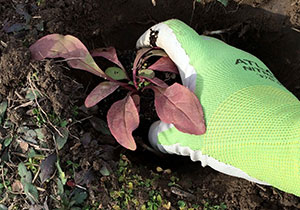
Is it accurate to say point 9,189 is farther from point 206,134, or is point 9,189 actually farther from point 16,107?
point 206,134

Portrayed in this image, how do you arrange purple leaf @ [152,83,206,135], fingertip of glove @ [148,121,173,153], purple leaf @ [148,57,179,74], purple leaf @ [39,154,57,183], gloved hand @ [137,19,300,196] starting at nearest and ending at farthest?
gloved hand @ [137,19,300,196] < purple leaf @ [152,83,206,135] < purple leaf @ [39,154,57,183] < fingertip of glove @ [148,121,173,153] < purple leaf @ [148,57,179,74]

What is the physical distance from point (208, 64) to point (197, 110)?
19 centimetres

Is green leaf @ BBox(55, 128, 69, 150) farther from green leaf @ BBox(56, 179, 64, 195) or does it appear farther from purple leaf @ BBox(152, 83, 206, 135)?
purple leaf @ BBox(152, 83, 206, 135)

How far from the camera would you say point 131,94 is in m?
1.69

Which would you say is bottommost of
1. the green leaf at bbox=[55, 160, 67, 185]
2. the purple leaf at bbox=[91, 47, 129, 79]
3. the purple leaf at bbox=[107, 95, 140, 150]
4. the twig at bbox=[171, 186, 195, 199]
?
the twig at bbox=[171, 186, 195, 199]

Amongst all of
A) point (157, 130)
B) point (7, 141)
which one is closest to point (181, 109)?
point (157, 130)

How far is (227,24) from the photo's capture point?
1.97 meters

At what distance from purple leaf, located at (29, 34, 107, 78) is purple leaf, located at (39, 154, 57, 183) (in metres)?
0.42

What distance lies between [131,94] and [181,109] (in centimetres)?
42

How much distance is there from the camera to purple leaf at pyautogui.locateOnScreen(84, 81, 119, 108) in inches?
57.5

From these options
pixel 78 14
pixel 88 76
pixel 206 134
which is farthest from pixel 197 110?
pixel 78 14

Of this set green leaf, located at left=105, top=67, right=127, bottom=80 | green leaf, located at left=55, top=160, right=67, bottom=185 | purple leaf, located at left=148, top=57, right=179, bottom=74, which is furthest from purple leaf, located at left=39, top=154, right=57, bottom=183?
purple leaf, located at left=148, top=57, right=179, bottom=74

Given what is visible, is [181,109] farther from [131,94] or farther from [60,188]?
[60,188]

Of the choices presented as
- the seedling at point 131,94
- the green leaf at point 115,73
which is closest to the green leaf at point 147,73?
the seedling at point 131,94
